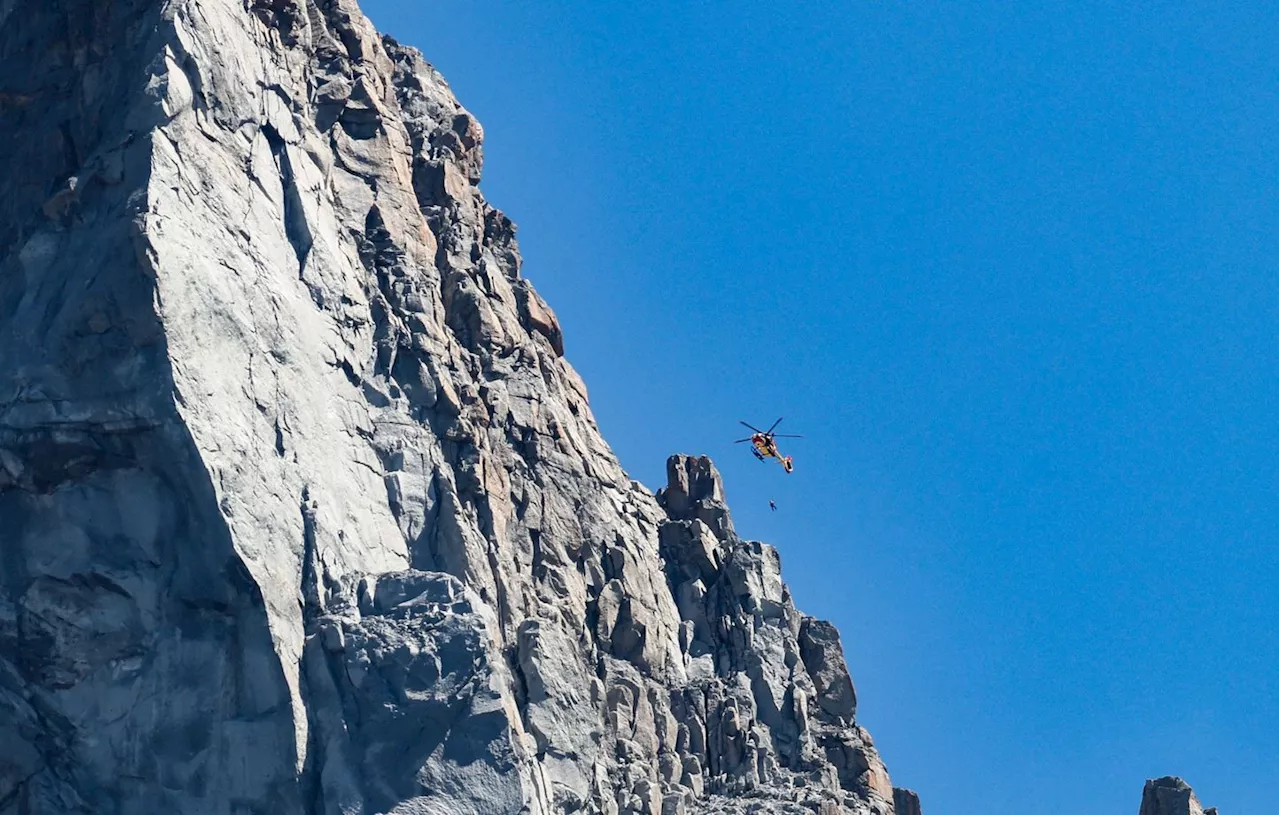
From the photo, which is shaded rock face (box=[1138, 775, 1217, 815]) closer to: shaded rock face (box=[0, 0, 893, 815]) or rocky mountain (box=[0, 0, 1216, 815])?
rocky mountain (box=[0, 0, 1216, 815])

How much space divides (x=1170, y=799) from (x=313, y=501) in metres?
46.0

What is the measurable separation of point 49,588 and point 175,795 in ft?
28.4

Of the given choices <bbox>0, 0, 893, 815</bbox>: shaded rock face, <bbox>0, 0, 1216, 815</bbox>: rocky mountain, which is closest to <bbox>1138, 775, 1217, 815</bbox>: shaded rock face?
<bbox>0, 0, 1216, 815</bbox>: rocky mountain

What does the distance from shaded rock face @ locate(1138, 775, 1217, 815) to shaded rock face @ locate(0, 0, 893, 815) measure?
11652 millimetres

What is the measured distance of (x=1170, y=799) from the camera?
434 feet

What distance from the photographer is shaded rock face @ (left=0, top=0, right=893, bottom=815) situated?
101m

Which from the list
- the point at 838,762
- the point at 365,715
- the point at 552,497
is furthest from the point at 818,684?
the point at 365,715

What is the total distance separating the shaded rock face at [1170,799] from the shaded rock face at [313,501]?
11652 mm

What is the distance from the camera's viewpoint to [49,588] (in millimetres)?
102250

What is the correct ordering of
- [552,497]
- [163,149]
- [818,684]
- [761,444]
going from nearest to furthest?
[163,149] < [552,497] < [818,684] < [761,444]

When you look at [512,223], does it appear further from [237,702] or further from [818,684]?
[237,702]

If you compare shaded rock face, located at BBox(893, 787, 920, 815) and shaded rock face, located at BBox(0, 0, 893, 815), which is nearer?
shaded rock face, located at BBox(0, 0, 893, 815)

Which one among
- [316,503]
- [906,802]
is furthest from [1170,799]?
[316,503]

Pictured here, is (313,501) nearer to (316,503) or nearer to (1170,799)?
(316,503)
